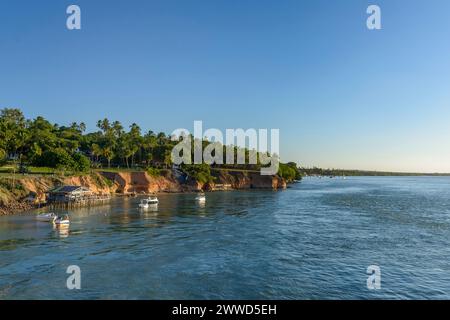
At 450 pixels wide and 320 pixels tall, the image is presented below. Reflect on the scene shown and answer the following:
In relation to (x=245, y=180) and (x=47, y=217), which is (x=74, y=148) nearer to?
(x=47, y=217)

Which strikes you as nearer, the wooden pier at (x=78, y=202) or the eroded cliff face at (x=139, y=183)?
the wooden pier at (x=78, y=202)

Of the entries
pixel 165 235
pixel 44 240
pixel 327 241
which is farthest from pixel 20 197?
pixel 327 241

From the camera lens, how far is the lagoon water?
30.9m

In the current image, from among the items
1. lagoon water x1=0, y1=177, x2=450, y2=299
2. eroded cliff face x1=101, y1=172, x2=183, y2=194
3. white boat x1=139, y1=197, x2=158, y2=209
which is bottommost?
lagoon water x1=0, y1=177, x2=450, y2=299

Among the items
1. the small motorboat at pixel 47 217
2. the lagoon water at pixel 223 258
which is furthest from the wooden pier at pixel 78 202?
the small motorboat at pixel 47 217

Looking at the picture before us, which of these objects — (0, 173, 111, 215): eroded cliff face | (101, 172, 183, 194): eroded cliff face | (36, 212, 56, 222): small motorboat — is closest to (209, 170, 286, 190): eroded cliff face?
(101, 172, 183, 194): eroded cliff face

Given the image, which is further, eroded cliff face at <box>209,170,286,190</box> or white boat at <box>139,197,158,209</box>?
eroded cliff face at <box>209,170,286,190</box>

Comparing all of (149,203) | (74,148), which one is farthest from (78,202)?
(74,148)

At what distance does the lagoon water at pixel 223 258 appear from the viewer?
30.9 m

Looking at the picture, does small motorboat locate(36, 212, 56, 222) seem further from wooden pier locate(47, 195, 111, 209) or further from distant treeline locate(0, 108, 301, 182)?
distant treeline locate(0, 108, 301, 182)

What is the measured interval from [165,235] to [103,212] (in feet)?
101

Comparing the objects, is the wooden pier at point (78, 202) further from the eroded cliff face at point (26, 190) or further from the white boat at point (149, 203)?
the white boat at point (149, 203)

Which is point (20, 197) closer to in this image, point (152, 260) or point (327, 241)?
point (152, 260)

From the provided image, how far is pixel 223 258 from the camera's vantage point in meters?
40.9
